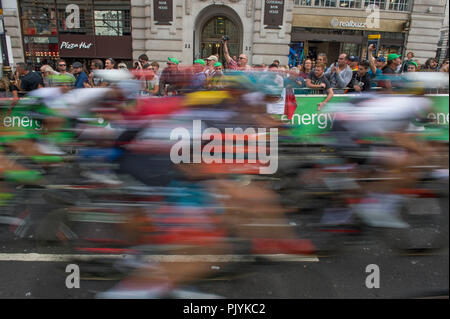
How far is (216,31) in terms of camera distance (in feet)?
54.7

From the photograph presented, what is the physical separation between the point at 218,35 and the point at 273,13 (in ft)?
10.6

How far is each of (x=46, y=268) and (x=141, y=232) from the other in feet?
4.77

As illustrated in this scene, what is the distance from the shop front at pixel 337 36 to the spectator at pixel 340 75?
10.8 metres

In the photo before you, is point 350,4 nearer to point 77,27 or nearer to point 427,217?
point 77,27

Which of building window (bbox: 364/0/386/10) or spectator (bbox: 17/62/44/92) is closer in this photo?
spectator (bbox: 17/62/44/92)

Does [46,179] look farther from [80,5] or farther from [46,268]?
[80,5]

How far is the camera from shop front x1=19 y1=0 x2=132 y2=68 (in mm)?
15430

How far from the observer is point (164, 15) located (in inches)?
577

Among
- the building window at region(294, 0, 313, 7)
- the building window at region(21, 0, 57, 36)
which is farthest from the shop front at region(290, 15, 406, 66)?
the building window at region(21, 0, 57, 36)

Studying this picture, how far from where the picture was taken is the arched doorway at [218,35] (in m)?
16.4

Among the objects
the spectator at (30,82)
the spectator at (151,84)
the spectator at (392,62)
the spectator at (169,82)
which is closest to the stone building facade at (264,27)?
the spectator at (30,82)

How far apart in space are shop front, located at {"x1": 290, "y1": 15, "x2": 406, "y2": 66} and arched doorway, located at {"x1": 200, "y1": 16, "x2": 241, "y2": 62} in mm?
3157

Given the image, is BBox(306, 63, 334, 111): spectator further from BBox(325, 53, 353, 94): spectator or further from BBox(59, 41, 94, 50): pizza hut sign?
BBox(59, 41, 94, 50): pizza hut sign
